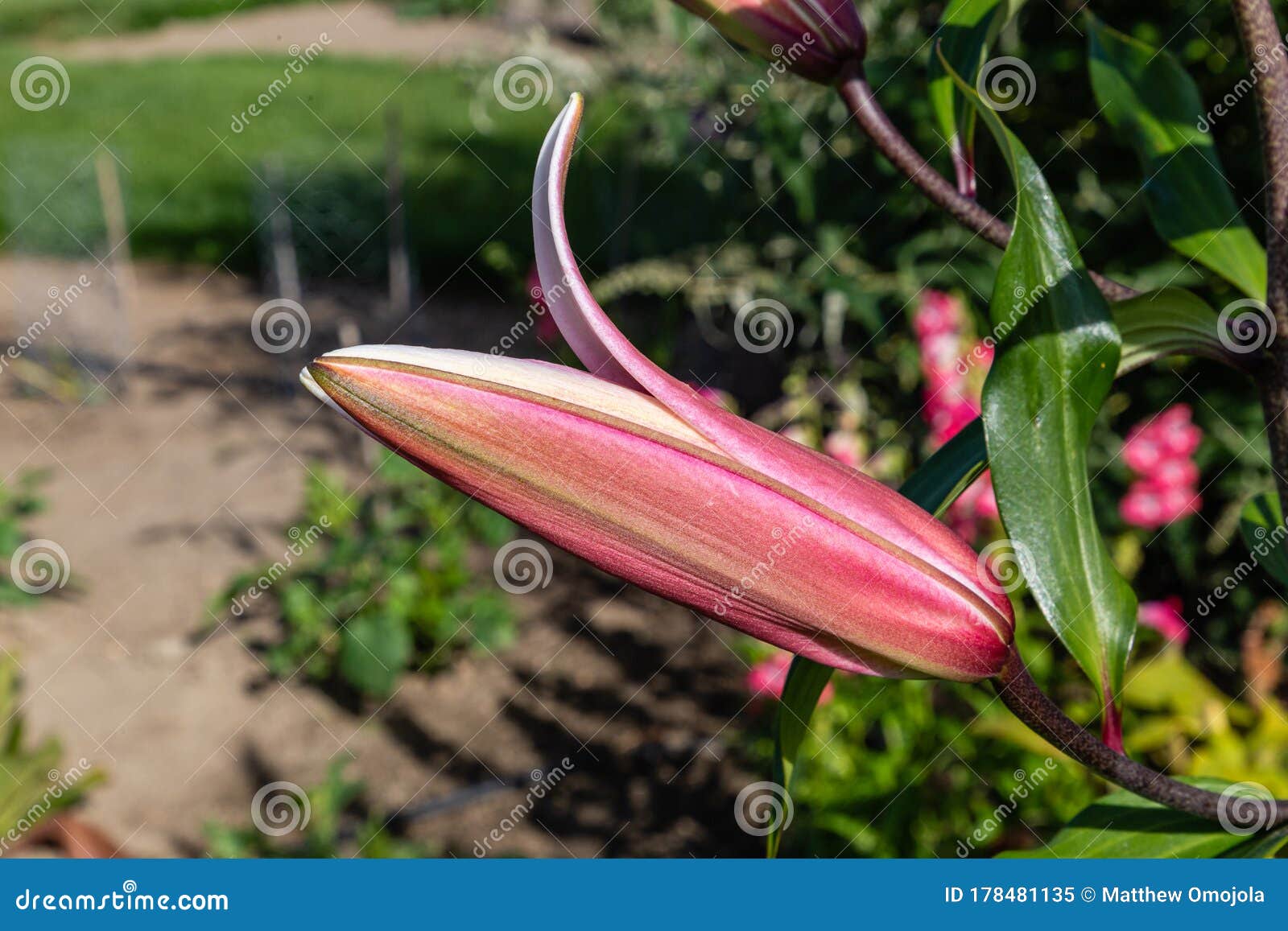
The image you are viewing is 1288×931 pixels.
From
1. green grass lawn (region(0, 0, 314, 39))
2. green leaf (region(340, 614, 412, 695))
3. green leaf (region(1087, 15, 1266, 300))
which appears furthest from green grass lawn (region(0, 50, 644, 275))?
green leaf (region(1087, 15, 1266, 300))

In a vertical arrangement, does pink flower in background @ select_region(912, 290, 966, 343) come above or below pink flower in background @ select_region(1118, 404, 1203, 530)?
above

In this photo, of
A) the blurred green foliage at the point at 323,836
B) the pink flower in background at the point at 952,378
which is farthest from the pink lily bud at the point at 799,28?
the blurred green foliage at the point at 323,836

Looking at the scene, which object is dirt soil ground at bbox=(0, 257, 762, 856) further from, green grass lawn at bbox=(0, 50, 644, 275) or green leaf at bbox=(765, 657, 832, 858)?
green leaf at bbox=(765, 657, 832, 858)

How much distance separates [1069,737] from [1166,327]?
22cm

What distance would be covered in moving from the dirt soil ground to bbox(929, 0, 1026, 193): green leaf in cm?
179

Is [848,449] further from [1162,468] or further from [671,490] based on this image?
[671,490]

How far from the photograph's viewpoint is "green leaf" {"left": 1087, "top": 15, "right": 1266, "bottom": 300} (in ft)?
2.19

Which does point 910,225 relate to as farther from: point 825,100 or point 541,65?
point 541,65

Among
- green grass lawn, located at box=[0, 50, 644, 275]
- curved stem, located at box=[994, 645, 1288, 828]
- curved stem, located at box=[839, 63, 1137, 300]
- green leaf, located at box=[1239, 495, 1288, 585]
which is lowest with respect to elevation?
curved stem, located at box=[994, 645, 1288, 828]

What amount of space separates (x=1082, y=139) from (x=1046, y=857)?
191 cm

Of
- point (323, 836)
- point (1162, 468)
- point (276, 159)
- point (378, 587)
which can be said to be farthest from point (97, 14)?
point (1162, 468)

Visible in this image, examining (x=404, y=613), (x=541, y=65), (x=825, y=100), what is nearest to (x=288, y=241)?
(x=541, y=65)

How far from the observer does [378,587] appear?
271 cm

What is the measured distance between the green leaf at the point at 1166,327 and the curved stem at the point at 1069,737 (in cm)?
17
